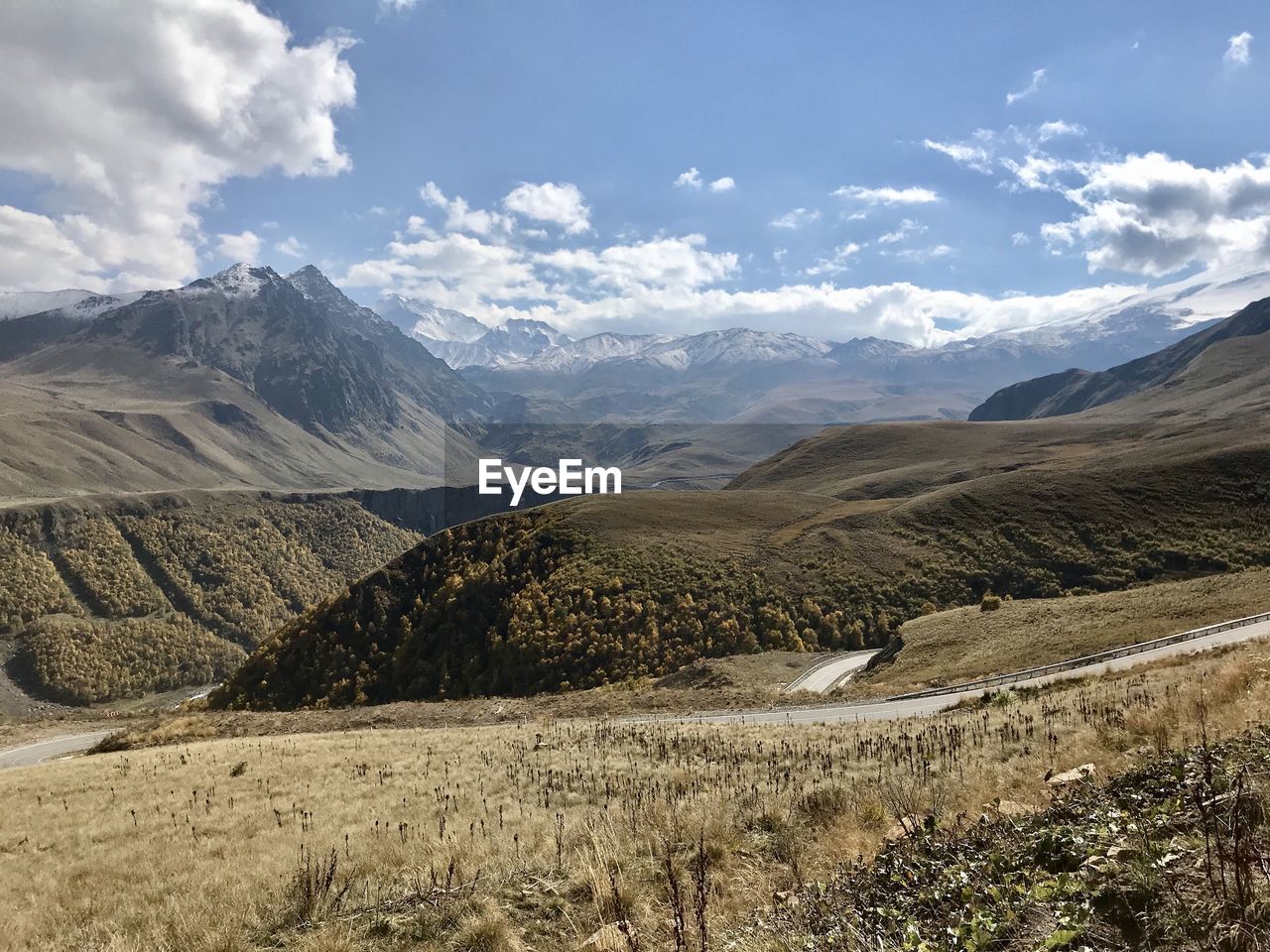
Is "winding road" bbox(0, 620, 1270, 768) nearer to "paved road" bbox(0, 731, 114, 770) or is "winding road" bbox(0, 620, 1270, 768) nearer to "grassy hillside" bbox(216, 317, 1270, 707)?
"grassy hillside" bbox(216, 317, 1270, 707)

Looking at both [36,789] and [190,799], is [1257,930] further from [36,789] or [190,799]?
[36,789]

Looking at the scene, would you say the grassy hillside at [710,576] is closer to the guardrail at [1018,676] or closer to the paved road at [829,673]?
the paved road at [829,673]

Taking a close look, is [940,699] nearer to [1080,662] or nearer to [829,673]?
[1080,662]

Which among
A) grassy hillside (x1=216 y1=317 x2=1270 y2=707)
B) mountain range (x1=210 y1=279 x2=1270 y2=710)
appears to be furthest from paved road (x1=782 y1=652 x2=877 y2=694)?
grassy hillside (x1=216 y1=317 x2=1270 y2=707)

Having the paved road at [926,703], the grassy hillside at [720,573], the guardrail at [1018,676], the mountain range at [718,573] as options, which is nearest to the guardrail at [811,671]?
A: the mountain range at [718,573]

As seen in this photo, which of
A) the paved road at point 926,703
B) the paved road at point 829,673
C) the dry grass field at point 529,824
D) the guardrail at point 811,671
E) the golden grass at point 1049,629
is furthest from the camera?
the paved road at point 829,673

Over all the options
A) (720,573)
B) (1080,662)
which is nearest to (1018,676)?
(1080,662)
